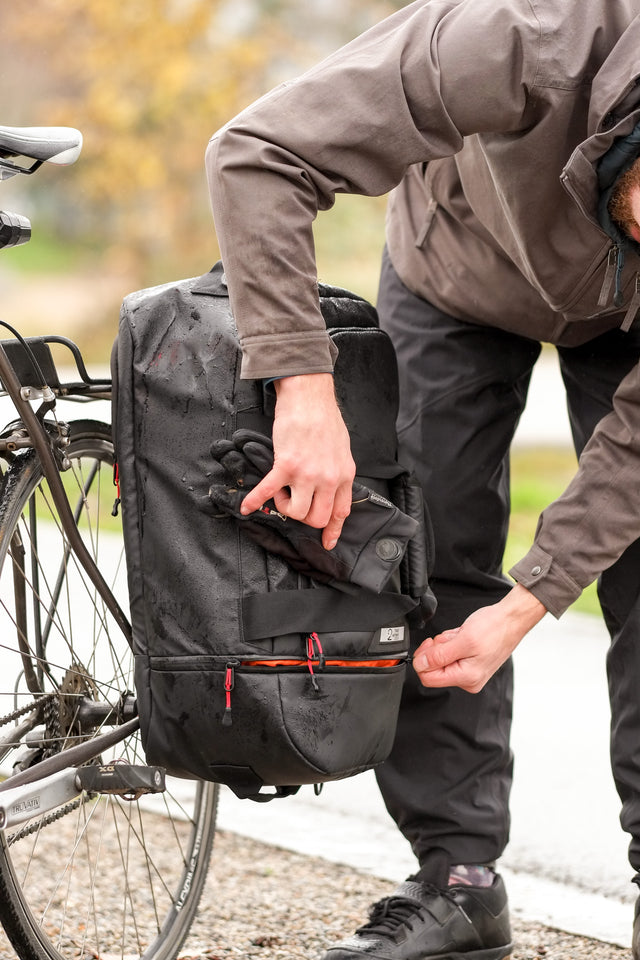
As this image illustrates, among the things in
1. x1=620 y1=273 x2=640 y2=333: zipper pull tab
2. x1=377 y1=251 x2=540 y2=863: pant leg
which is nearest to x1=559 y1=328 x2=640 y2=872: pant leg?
x1=377 y1=251 x2=540 y2=863: pant leg

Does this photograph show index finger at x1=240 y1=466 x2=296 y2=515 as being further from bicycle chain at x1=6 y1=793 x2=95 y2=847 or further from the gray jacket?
bicycle chain at x1=6 y1=793 x2=95 y2=847

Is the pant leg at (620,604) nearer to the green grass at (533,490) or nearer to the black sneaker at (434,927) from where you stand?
the black sneaker at (434,927)

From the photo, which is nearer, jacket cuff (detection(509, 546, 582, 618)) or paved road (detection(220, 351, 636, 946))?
jacket cuff (detection(509, 546, 582, 618))

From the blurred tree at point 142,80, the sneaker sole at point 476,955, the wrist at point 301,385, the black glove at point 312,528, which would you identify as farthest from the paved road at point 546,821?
the blurred tree at point 142,80

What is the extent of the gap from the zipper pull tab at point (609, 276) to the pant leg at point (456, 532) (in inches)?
18.4

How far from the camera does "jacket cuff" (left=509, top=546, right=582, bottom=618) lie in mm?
1951

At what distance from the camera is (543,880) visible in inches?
112

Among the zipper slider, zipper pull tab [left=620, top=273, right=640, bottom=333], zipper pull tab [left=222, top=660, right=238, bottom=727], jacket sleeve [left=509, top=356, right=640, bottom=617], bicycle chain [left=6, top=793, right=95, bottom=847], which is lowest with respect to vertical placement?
bicycle chain [left=6, top=793, right=95, bottom=847]

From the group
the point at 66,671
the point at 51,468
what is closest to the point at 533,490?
the point at 66,671

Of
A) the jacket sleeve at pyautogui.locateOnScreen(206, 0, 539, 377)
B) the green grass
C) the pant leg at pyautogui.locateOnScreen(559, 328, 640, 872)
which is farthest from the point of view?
the green grass

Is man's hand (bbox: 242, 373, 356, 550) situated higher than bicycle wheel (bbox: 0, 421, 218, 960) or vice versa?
man's hand (bbox: 242, 373, 356, 550)

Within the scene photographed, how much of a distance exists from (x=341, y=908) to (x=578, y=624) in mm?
2506

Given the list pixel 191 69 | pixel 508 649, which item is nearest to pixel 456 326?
pixel 508 649

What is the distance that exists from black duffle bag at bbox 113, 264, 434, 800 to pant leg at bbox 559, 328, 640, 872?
56 cm
